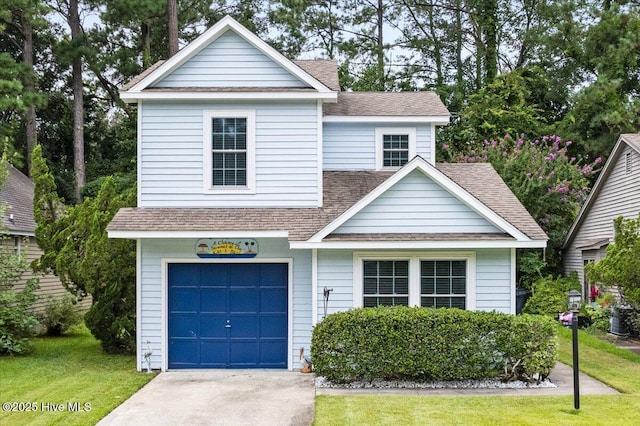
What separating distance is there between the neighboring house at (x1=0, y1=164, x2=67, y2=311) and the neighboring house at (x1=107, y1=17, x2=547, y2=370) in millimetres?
5532

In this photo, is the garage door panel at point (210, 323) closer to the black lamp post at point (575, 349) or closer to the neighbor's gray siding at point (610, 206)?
the black lamp post at point (575, 349)

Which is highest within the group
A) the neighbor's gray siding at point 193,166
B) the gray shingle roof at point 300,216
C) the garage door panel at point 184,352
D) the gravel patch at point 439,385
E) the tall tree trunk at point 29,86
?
the tall tree trunk at point 29,86

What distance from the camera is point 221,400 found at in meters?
10.8

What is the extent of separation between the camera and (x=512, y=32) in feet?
118

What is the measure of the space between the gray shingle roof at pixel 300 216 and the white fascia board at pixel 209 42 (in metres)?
2.22

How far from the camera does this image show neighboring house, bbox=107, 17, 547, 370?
1293cm

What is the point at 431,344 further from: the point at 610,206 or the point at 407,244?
the point at 610,206

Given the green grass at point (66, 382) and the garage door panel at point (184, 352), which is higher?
the garage door panel at point (184, 352)

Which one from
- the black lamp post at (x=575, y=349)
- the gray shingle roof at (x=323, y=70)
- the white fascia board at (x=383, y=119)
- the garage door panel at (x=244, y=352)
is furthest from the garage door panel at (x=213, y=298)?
the black lamp post at (x=575, y=349)

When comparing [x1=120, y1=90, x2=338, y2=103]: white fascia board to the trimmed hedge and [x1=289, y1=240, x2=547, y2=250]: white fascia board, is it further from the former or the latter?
the trimmed hedge

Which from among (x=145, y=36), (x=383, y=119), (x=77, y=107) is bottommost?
(x=383, y=119)

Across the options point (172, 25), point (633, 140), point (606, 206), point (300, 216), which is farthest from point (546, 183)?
point (172, 25)

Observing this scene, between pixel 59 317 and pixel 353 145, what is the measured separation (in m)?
9.45

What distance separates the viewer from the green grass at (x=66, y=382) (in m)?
9.77
